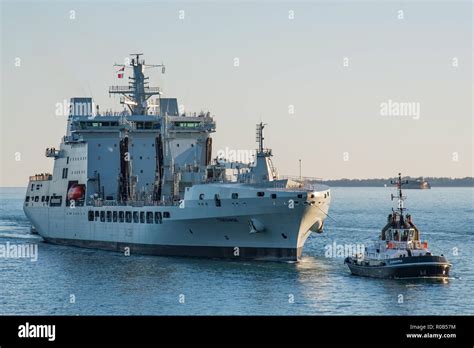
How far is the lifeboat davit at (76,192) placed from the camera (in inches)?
3076

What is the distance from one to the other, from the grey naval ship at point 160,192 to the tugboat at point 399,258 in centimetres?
646

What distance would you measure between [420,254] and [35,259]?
3199 cm

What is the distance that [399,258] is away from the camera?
5250 cm

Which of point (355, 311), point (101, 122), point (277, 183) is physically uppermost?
point (101, 122)

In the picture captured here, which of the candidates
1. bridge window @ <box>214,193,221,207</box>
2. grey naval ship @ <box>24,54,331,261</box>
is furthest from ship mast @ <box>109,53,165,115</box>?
bridge window @ <box>214,193,221,207</box>

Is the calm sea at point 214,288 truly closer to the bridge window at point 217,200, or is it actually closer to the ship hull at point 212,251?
the ship hull at point 212,251

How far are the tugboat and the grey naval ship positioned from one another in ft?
21.2

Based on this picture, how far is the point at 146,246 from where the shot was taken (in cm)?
6881

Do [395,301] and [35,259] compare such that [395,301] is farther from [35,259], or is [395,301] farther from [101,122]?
[101,122]

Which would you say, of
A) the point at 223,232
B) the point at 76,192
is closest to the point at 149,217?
the point at 223,232

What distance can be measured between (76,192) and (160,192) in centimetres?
1009

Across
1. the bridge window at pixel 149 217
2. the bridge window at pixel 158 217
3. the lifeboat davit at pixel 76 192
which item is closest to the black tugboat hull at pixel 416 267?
the bridge window at pixel 158 217

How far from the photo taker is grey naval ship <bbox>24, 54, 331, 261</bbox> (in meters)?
60.5
